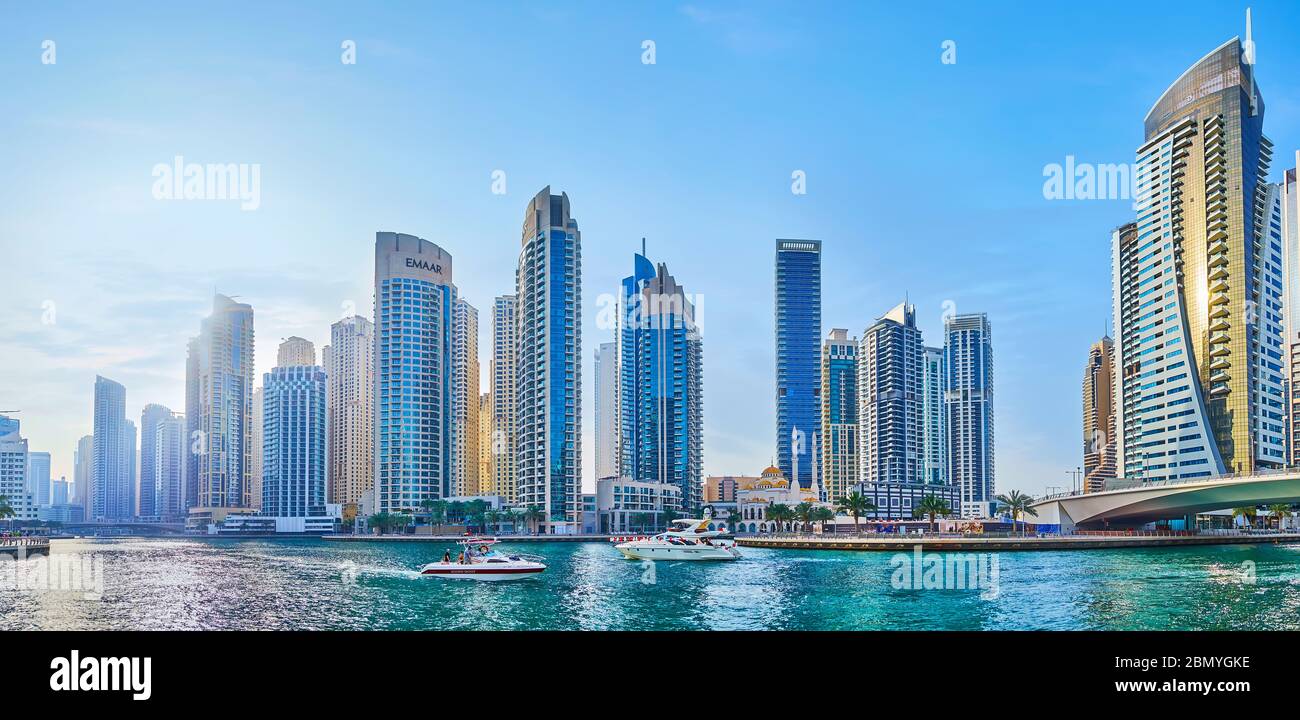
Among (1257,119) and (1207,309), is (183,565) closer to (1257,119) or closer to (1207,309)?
(1207,309)

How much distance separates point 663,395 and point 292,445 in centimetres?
4778

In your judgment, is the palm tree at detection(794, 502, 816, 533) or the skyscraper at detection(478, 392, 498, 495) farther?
the skyscraper at detection(478, 392, 498, 495)

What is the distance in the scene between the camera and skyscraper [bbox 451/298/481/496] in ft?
364

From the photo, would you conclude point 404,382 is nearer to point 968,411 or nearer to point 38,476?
point 38,476

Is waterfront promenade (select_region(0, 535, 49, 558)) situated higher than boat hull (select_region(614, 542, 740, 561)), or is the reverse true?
boat hull (select_region(614, 542, 740, 561))

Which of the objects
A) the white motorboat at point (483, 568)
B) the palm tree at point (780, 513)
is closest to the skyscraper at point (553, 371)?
the palm tree at point (780, 513)

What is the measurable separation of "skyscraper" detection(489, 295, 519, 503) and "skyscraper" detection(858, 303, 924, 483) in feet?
152

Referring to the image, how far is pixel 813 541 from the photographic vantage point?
198ft

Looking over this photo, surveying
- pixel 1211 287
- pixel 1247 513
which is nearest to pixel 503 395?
pixel 1211 287

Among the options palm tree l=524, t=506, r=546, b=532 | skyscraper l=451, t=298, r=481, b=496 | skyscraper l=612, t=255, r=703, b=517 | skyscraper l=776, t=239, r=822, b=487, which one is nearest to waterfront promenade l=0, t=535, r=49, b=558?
palm tree l=524, t=506, r=546, b=532

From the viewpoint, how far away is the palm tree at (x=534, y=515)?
89.2m

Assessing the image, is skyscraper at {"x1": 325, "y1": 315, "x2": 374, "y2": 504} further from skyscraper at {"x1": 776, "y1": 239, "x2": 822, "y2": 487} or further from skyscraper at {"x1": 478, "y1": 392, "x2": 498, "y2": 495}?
skyscraper at {"x1": 776, "y1": 239, "x2": 822, "y2": 487}

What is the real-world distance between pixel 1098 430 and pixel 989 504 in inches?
1186
